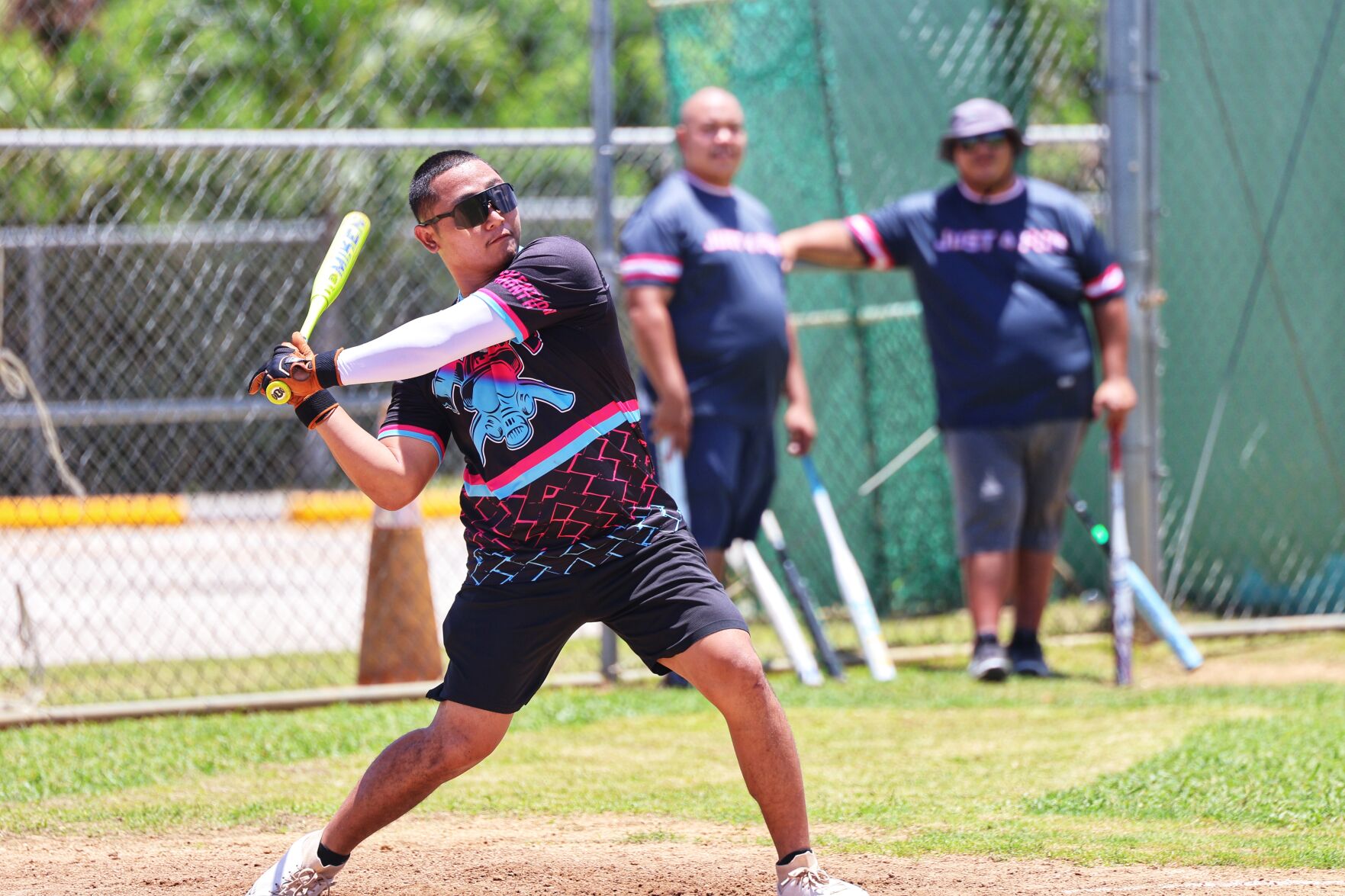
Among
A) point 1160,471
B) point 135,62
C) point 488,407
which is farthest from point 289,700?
point 1160,471

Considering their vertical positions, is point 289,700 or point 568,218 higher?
point 568,218

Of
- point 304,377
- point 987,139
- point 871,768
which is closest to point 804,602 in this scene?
point 871,768

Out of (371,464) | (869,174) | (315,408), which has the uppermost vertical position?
(869,174)

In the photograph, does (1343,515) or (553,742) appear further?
(1343,515)

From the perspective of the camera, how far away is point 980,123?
675cm

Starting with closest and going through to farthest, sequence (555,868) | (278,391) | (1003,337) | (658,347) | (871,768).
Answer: (278,391) < (555,868) < (871,768) < (658,347) < (1003,337)

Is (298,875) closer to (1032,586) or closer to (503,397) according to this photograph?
(503,397)

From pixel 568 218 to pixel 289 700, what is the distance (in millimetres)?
5929

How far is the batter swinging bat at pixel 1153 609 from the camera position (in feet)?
21.9

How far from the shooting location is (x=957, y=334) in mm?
6809

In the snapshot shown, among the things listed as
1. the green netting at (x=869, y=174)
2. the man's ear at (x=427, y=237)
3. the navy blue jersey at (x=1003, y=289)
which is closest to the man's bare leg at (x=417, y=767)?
the man's ear at (x=427, y=237)

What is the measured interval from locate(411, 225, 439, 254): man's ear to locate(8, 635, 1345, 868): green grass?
1.76m

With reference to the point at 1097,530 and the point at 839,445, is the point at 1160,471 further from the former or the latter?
the point at 839,445

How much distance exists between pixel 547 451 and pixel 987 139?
384 centimetres
